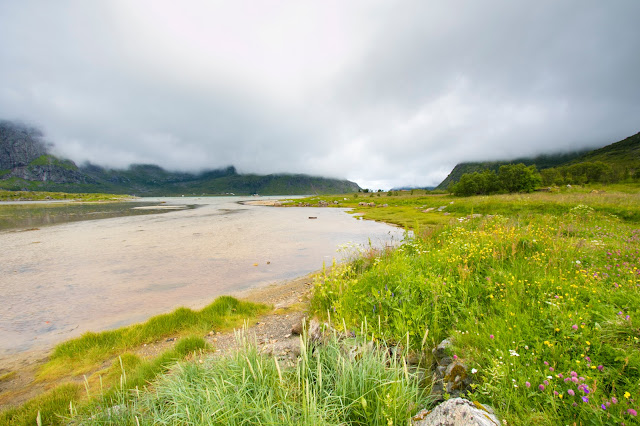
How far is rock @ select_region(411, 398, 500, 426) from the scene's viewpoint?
277cm

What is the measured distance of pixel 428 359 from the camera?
464 cm

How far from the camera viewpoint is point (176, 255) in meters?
21.1

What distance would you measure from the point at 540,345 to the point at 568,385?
2.08ft

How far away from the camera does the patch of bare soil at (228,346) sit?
6.29m

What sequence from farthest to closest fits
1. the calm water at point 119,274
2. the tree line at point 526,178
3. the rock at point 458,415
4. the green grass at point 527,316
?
the tree line at point 526,178 → the calm water at point 119,274 → the green grass at point 527,316 → the rock at point 458,415

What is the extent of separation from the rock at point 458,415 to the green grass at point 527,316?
0.67 ft

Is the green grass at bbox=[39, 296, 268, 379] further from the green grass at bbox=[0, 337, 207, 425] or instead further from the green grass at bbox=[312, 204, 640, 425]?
the green grass at bbox=[312, 204, 640, 425]

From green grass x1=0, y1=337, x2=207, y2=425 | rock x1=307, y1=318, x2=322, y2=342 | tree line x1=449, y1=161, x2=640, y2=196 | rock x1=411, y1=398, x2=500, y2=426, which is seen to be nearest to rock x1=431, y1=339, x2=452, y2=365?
rock x1=411, y1=398, x2=500, y2=426

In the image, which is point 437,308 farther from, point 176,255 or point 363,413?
point 176,255

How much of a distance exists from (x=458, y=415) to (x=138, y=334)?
10.2 meters

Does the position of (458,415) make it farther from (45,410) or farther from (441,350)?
(45,410)

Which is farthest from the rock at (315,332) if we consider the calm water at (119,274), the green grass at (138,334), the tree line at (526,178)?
the tree line at (526,178)

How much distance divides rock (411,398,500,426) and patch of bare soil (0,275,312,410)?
277 centimetres

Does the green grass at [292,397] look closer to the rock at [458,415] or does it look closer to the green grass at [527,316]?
the rock at [458,415]
